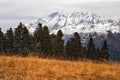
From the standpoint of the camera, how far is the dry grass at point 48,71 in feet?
47.5

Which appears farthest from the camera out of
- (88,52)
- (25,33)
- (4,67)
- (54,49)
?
(88,52)

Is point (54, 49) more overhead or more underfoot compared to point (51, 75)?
more underfoot

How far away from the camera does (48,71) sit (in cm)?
1558

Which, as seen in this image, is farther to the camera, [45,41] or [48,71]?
[45,41]

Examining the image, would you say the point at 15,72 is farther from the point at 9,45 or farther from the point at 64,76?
the point at 9,45

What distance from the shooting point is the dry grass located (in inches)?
570

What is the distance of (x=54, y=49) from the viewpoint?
6844 cm

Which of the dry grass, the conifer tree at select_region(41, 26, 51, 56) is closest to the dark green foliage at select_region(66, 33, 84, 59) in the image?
the conifer tree at select_region(41, 26, 51, 56)

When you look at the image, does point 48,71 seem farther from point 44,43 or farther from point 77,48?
point 77,48

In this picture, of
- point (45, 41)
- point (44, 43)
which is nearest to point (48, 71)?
point (44, 43)

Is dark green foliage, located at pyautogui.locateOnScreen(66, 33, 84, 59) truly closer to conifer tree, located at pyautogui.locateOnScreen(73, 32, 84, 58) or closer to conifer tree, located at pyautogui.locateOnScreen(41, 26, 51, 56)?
conifer tree, located at pyautogui.locateOnScreen(73, 32, 84, 58)

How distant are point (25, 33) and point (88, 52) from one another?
678 inches

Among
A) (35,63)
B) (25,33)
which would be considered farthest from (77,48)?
(35,63)

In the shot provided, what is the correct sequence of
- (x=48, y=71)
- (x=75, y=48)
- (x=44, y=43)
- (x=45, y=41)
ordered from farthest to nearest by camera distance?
(x=75, y=48), (x=45, y=41), (x=44, y=43), (x=48, y=71)
